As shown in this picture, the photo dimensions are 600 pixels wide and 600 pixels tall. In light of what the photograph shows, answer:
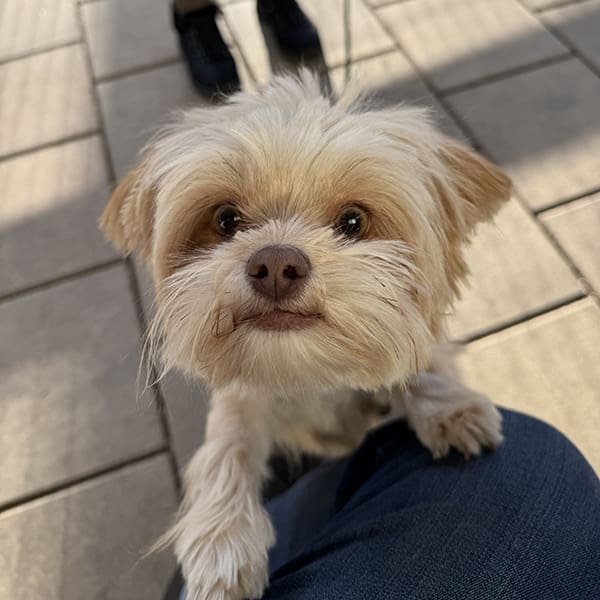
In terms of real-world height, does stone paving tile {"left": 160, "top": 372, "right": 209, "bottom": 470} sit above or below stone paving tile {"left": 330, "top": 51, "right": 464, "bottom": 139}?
below

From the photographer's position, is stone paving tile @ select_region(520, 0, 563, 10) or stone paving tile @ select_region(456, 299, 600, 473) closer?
stone paving tile @ select_region(456, 299, 600, 473)

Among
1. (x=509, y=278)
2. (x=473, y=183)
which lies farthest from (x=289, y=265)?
(x=509, y=278)

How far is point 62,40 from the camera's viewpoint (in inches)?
123

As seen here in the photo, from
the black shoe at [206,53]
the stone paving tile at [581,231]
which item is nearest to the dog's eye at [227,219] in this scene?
the stone paving tile at [581,231]

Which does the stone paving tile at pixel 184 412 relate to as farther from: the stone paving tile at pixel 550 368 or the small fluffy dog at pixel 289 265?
the stone paving tile at pixel 550 368

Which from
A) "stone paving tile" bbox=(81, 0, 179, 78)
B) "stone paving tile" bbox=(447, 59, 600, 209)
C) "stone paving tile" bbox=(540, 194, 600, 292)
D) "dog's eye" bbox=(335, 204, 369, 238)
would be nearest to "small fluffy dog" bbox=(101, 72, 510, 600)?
"dog's eye" bbox=(335, 204, 369, 238)

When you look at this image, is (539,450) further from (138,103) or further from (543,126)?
(138,103)

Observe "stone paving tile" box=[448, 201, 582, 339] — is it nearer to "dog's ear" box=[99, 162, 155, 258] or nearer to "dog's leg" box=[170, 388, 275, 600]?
"dog's leg" box=[170, 388, 275, 600]

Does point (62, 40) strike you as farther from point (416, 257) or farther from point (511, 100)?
point (416, 257)

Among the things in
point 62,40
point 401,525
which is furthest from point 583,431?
point 62,40

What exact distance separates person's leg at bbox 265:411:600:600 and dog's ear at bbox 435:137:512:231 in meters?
0.47

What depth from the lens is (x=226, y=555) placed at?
1.32 meters

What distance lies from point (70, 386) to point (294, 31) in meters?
1.69

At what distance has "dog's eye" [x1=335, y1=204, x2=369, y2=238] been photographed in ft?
4.09
